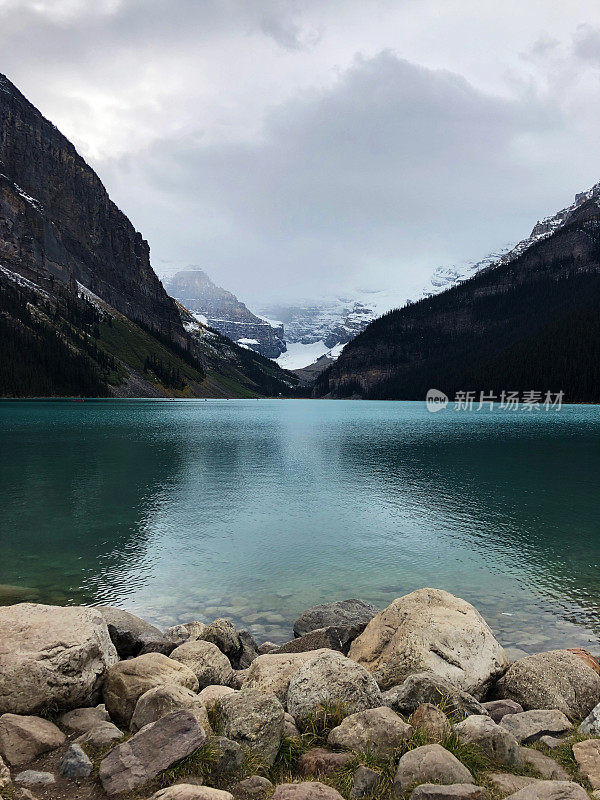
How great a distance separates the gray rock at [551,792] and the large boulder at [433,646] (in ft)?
14.6

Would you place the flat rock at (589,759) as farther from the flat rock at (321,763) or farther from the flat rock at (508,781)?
the flat rock at (321,763)

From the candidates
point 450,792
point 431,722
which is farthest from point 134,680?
point 450,792

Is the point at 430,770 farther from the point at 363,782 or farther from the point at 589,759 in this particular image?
the point at 589,759

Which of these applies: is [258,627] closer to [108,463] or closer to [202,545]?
[202,545]

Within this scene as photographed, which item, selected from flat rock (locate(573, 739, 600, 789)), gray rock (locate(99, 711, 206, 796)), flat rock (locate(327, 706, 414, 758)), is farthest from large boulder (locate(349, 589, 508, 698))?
gray rock (locate(99, 711, 206, 796))

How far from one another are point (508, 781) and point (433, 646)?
466 centimetres

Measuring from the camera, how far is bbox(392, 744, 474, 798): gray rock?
6.17 metres

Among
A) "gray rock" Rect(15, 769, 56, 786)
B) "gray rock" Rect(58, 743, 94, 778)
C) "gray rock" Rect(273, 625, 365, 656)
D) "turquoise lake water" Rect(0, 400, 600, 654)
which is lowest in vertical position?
"turquoise lake water" Rect(0, 400, 600, 654)

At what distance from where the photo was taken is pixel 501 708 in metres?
9.44

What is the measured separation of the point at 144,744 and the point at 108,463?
47.9 metres

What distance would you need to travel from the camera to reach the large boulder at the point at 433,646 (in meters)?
10.7

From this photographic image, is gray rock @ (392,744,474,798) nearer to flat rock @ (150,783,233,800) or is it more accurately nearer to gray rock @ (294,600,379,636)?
flat rock @ (150,783,233,800)

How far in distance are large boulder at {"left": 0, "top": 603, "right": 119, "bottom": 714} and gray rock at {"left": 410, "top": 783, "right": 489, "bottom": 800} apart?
6.00 metres

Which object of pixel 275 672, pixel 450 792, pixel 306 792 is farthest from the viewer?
pixel 275 672
